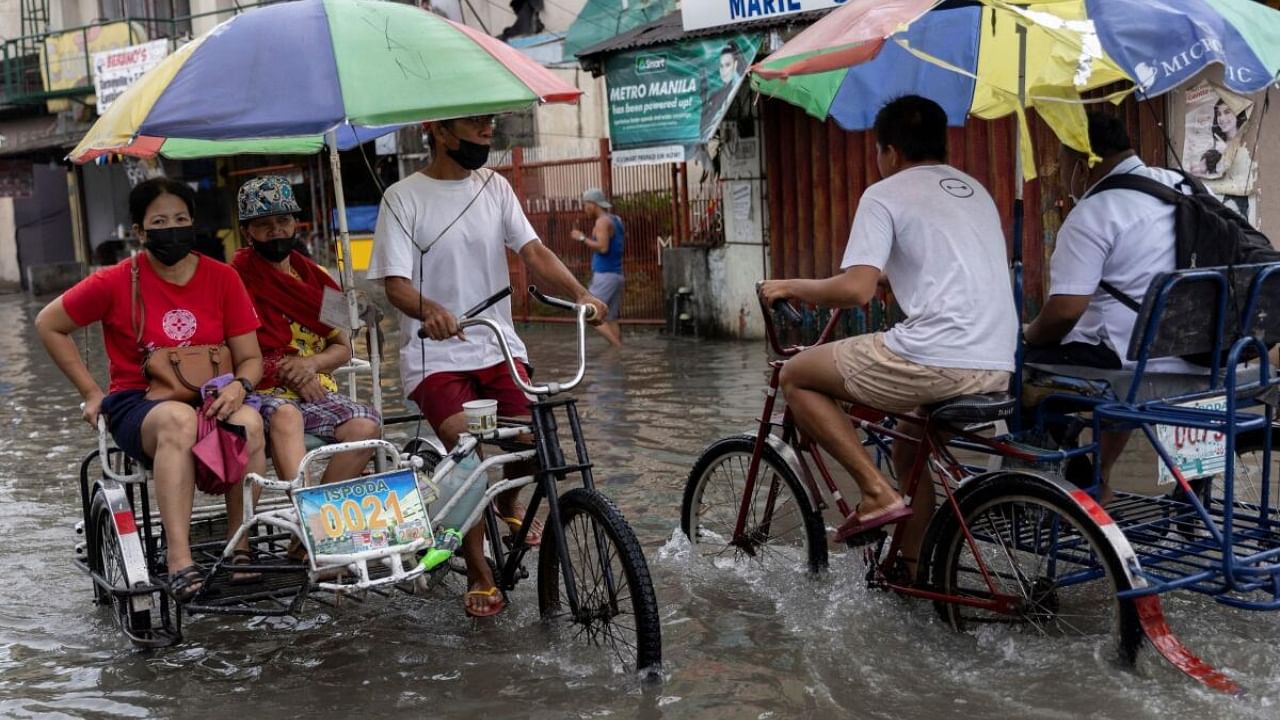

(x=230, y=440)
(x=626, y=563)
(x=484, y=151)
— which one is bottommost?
(x=626, y=563)

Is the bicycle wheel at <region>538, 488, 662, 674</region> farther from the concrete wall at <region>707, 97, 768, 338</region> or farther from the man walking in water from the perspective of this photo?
the man walking in water

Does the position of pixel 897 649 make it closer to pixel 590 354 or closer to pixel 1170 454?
pixel 1170 454

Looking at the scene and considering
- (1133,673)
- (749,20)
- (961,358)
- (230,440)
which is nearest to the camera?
(1133,673)

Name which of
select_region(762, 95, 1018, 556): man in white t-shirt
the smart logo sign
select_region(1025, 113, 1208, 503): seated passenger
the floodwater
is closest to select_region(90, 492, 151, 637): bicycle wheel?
the floodwater

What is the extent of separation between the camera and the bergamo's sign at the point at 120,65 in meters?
23.9

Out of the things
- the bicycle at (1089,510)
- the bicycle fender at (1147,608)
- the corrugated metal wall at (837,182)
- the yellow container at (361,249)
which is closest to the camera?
the bicycle fender at (1147,608)

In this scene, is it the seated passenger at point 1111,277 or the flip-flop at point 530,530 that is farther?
the flip-flop at point 530,530

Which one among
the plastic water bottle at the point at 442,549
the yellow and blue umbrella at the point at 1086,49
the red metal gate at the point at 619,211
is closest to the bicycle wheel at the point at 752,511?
the yellow and blue umbrella at the point at 1086,49

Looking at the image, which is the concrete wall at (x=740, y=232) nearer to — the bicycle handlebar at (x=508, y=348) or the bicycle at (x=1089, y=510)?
the bicycle at (x=1089, y=510)

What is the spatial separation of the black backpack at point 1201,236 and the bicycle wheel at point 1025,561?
Answer: 0.84 meters

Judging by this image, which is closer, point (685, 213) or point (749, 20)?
point (749, 20)

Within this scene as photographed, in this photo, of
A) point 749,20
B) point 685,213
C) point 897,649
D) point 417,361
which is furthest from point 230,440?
point 685,213

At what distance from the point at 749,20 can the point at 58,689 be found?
8743 millimetres

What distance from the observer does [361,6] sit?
4.52m
